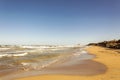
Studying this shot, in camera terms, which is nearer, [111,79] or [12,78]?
[111,79]

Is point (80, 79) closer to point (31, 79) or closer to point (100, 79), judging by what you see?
point (100, 79)

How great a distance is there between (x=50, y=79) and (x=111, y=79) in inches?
121

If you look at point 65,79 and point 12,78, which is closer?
point 65,79

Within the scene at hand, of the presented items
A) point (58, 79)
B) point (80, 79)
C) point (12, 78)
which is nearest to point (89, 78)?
point (80, 79)

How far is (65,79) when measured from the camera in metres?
8.39

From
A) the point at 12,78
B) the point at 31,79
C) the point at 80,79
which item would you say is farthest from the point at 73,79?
the point at 12,78

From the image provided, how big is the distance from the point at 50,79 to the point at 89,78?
2.10 m

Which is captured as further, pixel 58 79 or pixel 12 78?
pixel 12 78

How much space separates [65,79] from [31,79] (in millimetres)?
1768

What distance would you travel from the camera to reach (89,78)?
8734 millimetres

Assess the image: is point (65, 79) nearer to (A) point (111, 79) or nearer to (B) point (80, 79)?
(B) point (80, 79)

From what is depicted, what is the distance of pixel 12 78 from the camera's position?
8.93 metres

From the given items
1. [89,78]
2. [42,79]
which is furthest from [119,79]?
[42,79]

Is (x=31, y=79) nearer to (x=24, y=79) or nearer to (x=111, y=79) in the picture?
(x=24, y=79)
